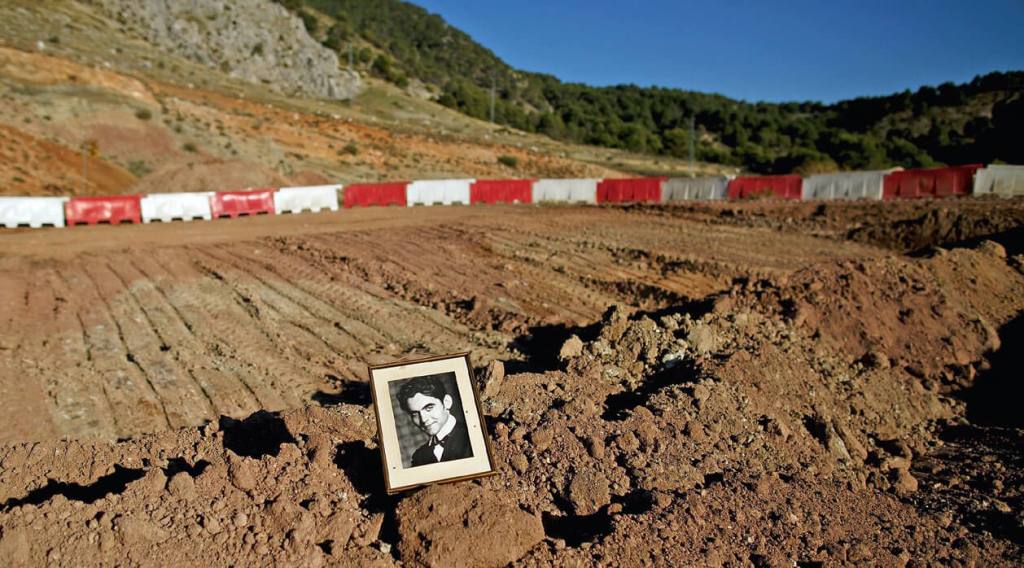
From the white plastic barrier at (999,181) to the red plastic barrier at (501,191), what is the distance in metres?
21.8

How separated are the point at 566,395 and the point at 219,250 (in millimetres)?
16643

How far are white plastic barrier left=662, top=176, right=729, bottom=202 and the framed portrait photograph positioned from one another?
32901 millimetres

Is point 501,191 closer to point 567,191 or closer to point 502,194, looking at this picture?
point 502,194

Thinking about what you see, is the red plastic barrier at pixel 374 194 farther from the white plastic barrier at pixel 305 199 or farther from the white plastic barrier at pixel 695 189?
the white plastic barrier at pixel 695 189

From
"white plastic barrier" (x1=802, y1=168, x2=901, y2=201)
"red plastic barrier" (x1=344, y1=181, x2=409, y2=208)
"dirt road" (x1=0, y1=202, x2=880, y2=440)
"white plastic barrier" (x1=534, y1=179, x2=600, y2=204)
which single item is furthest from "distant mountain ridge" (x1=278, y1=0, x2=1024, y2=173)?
"dirt road" (x1=0, y1=202, x2=880, y2=440)

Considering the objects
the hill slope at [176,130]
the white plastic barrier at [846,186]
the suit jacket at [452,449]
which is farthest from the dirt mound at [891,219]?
the hill slope at [176,130]

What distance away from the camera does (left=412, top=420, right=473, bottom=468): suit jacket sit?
17.7 feet

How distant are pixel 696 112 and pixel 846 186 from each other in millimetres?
106963

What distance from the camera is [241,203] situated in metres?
30.6

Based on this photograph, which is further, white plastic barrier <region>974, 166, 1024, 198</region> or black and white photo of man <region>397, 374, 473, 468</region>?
white plastic barrier <region>974, 166, 1024, 198</region>

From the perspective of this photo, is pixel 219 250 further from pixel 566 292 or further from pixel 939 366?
pixel 939 366

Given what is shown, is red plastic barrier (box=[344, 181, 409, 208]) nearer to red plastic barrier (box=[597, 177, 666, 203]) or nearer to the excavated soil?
red plastic barrier (box=[597, 177, 666, 203])

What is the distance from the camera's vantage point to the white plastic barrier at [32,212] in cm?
2575

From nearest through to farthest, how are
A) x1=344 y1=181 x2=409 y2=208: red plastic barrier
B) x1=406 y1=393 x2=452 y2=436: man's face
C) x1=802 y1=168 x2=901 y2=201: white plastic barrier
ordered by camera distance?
x1=406 y1=393 x2=452 y2=436: man's face → x1=344 y1=181 x2=409 y2=208: red plastic barrier → x1=802 y1=168 x2=901 y2=201: white plastic barrier
